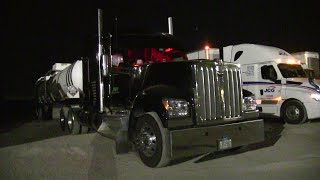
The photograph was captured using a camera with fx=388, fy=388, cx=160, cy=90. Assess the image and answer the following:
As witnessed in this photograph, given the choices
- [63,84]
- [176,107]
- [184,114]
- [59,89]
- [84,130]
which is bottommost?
[84,130]

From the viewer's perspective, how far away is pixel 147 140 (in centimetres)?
698

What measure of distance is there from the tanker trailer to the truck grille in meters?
5.36

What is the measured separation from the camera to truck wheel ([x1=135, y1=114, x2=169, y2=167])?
6.59 meters

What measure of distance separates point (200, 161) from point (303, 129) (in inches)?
230

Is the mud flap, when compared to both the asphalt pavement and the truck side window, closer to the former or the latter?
the asphalt pavement

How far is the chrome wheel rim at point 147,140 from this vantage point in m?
6.83

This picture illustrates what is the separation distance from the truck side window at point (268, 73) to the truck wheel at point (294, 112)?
107cm

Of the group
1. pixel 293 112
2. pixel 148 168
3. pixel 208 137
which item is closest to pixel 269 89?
pixel 293 112

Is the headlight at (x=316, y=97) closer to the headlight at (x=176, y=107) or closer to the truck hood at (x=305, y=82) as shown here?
the truck hood at (x=305, y=82)

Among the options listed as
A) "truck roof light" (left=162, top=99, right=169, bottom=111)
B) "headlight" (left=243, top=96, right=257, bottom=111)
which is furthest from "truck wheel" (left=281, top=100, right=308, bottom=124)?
"truck roof light" (left=162, top=99, right=169, bottom=111)

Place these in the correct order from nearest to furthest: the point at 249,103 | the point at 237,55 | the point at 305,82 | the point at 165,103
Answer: the point at 165,103 → the point at 249,103 → the point at 305,82 → the point at 237,55

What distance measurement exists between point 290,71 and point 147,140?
28.9ft

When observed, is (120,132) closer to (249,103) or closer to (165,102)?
(165,102)

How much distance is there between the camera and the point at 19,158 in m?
8.19
